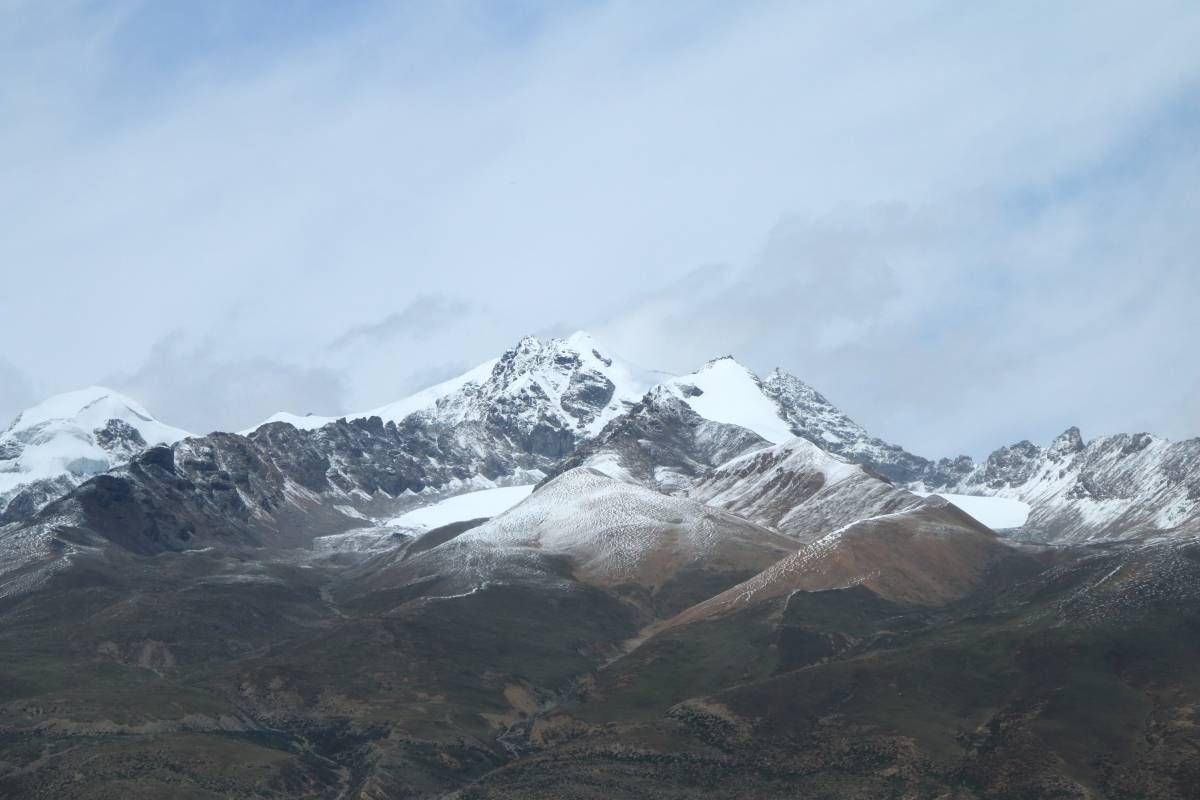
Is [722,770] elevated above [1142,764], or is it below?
above

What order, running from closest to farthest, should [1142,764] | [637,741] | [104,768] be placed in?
[1142,764], [104,768], [637,741]

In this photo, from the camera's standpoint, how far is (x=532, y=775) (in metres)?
177

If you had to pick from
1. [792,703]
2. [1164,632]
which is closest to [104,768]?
[792,703]

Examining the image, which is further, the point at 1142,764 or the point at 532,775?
the point at 532,775

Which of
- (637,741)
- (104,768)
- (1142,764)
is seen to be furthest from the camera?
(637,741)

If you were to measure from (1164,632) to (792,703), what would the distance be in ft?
142

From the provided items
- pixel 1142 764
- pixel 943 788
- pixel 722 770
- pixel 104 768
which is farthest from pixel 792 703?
pixel 104 768

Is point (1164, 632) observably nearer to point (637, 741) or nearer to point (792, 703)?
point (792, 703)

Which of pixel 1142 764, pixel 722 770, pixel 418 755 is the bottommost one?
pixel 1142 764

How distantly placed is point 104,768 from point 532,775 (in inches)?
1737

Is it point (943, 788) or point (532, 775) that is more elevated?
point (532, 775)

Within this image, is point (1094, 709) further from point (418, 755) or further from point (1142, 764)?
point (418, 755)

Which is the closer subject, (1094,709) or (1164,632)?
(1094,709)

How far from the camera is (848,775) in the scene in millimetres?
170250
